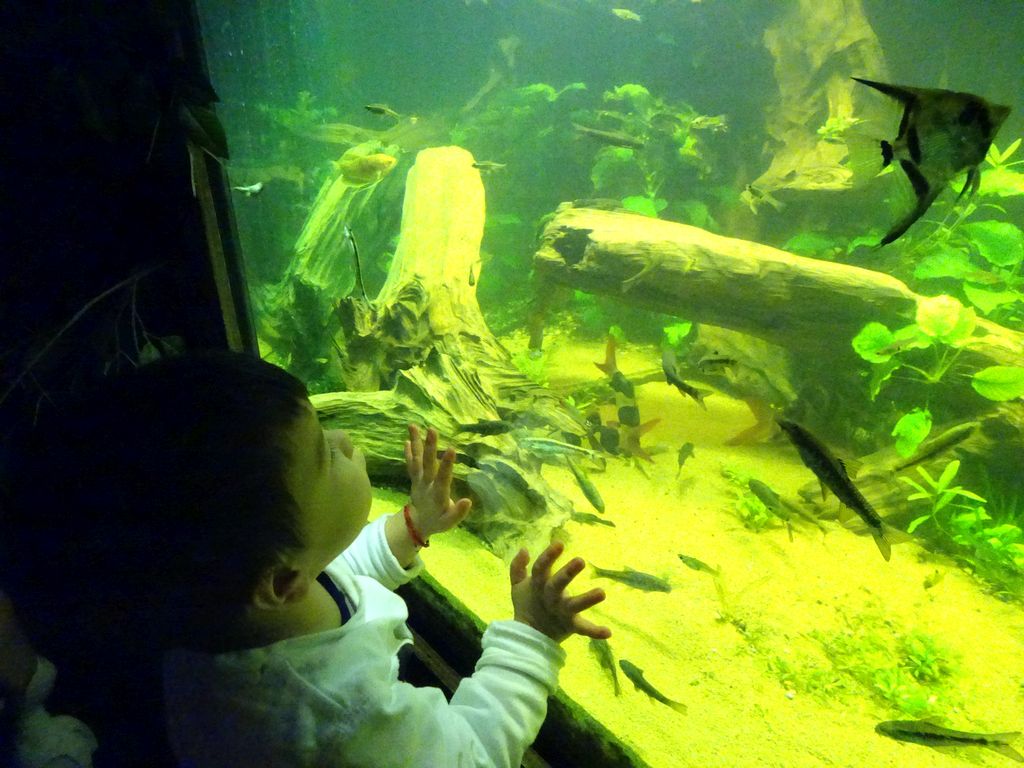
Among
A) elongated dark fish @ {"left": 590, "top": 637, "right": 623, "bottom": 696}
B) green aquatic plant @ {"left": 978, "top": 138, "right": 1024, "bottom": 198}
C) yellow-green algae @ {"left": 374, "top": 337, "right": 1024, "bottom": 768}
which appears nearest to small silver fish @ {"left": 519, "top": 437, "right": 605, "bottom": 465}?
yellow-green algae @ {"left": 374, "top": 337, "right": 1024, "bottom": 768}

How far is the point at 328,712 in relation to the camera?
1.03 m

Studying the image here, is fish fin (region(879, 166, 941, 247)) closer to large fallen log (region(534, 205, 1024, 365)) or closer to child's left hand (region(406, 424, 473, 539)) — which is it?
child's left hand (region(406, 424, 473, 539))

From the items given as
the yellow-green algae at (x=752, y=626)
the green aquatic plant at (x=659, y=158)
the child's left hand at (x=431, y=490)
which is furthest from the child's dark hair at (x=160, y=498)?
the green aquatic plant at (x=659, y=158)

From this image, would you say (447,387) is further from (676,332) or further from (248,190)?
(676,332)

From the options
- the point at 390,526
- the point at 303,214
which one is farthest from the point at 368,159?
the point at 390,526

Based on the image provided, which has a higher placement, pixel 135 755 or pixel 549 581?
pixel 549 581

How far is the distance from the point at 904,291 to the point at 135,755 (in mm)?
5867

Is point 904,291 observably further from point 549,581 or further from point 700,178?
point 700,178

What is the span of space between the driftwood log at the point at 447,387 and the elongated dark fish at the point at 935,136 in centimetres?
233

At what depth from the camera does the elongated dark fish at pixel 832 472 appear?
216 cm

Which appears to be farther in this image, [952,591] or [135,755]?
[952,591]

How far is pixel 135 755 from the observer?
1.42 m

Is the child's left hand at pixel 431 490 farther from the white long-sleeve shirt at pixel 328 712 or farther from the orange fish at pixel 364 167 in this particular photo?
the orange fish at pixel 364 167

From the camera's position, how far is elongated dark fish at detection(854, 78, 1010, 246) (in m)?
1.33
